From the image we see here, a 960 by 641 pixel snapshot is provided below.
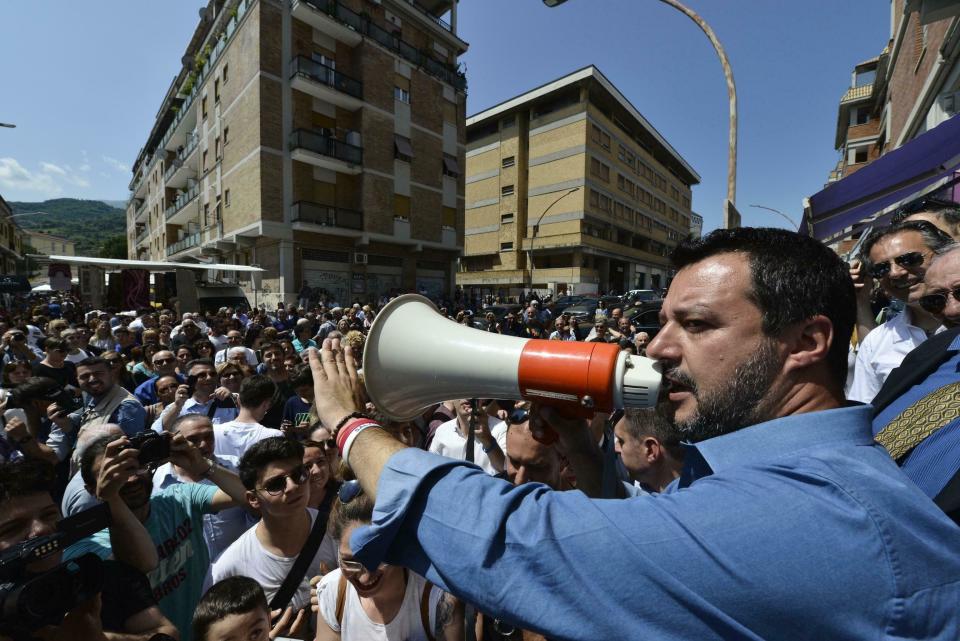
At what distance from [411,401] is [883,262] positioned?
10.1 feet

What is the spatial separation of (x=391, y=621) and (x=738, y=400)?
1.67 m

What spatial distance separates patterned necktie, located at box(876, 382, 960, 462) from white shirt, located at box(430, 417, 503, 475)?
7.81 ft

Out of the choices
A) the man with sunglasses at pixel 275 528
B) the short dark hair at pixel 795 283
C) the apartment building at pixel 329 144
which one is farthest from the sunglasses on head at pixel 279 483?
the apartment building at pixel 329 144

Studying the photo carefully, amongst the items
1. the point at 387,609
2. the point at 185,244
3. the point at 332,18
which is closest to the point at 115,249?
the point at 185,244

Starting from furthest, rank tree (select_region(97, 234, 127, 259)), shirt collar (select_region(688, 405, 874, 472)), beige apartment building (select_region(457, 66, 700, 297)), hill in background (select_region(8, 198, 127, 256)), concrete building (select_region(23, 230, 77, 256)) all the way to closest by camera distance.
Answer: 1. hill in background (select_region(8, 198, 127, 256))
2. concrete building (select_region(23, 230, 77, 256))
3. tree (select_region(97, 234, 127, 259))
4. beige apartment building (select_region(457, 66, 700, 297))
5. shirt collar (select_region(688, 405, 874, 472))

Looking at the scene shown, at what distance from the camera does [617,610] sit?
758mm

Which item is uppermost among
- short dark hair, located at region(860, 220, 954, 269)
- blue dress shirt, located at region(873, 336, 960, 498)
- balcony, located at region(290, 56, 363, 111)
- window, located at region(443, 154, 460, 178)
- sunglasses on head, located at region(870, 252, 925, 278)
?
balcony, located at region(290, 56, 363, 111)

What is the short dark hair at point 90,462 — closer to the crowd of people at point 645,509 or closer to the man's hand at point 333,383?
the crowd of people at point 645,509

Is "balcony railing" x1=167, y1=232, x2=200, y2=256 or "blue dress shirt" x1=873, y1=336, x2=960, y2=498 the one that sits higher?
"balcony railing" x1=167, y1=232, x2=200, y2=256

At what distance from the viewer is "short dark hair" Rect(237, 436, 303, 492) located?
242 cm

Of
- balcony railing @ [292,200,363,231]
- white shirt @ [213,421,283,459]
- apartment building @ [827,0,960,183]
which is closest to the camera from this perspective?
white shirt @ [213,421,283,459]

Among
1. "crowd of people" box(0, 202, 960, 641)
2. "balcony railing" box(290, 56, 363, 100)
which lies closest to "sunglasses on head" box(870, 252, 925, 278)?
"crowd of people" box(0, 202, 960, 641)

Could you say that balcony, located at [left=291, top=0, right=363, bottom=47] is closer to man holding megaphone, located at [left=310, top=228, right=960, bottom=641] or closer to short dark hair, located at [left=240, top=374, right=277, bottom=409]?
short dark hair, located at [left=240, top=374, right=277, bottom=409]

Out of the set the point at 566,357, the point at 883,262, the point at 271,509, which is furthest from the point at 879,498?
the point at 883,262
